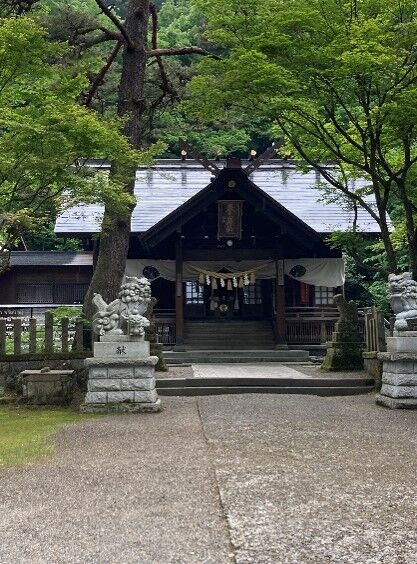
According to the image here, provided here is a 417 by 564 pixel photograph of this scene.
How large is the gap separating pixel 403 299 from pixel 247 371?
5.38 metres

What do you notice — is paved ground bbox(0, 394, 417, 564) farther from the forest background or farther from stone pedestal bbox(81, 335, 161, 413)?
the forest background

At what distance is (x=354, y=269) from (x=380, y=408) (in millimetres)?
19225

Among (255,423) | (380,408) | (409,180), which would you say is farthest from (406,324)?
(409,180)

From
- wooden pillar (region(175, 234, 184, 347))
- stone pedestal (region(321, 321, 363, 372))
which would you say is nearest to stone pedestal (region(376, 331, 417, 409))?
stone pedestal (region(321, 321, 363, 372))

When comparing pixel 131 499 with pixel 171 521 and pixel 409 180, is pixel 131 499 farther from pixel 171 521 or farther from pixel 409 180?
pixel 409 180

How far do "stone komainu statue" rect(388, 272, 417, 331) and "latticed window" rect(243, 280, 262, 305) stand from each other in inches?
476

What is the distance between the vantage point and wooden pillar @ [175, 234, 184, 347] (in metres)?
20.0

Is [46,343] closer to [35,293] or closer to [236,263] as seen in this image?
[236,263]

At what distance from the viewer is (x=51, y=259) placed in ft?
86.0

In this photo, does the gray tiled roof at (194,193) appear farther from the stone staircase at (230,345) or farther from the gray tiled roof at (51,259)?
the stone staircase at (230,345)

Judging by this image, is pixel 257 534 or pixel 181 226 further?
pixel 181 226

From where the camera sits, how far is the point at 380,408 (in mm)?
10133

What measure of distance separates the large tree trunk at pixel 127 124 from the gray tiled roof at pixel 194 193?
21.1 feet

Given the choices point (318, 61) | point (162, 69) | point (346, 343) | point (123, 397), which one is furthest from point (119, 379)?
point (162, 69)
